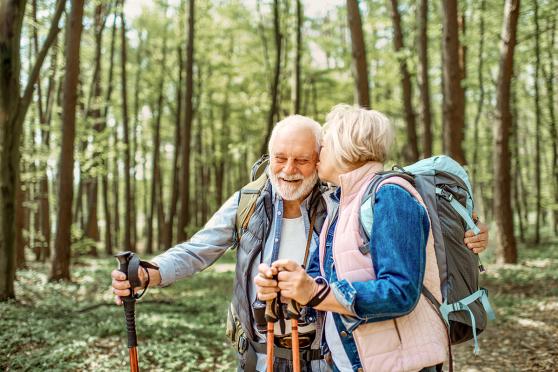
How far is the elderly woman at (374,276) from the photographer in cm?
178

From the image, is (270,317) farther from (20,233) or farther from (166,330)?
(20,233)

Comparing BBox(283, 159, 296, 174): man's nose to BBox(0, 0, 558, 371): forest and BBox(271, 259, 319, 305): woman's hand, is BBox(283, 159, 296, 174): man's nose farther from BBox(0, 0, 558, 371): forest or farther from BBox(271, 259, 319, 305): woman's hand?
BBox(271, 259, 319, 305): woman's hand

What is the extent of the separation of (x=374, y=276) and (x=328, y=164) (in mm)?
542

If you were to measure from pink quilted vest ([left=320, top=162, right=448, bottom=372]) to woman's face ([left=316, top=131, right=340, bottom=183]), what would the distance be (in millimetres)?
212

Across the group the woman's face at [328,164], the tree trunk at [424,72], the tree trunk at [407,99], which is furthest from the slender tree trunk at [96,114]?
the woman's face at [328,164]

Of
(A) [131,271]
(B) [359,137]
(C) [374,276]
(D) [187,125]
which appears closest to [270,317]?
(C) [374,276]

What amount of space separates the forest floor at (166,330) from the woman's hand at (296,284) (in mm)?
4692

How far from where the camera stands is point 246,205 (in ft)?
9.10

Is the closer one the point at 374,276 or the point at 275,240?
the point at 374,276

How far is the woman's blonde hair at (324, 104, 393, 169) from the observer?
204 cm

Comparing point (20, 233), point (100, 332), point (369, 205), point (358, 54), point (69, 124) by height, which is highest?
point (358, 54)

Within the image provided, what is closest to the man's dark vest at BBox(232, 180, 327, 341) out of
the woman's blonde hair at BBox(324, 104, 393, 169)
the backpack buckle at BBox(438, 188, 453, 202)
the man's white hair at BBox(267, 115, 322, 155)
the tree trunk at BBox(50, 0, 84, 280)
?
the man's white hair at BBox(267, 115, 322, 155)

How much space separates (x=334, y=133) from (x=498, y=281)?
35.1ft

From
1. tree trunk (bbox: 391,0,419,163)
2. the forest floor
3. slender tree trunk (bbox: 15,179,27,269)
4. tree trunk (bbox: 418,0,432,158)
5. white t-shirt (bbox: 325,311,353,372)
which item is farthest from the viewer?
tree trunk (bbox: 391,0,419,163)
